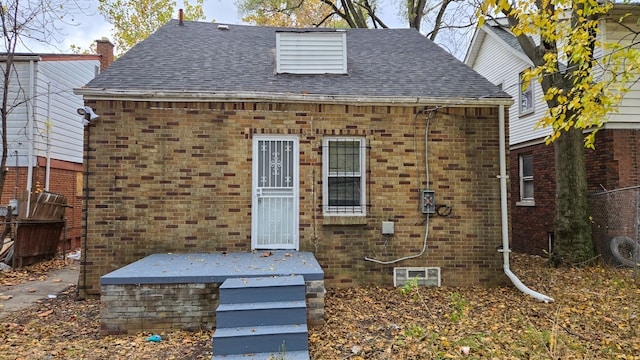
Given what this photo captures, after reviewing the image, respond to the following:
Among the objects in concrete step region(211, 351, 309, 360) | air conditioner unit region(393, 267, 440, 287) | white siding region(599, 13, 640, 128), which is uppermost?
white siding region(599, 13, 640, 128)

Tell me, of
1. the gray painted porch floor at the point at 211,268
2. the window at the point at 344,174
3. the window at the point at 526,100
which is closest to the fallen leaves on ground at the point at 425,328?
the gray painted porch floor at the point at 211,268

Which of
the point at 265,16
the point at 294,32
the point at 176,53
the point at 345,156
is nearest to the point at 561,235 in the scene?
the point at 345,156

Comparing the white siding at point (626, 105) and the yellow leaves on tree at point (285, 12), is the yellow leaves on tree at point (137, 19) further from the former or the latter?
the white siding at point (626, 105)

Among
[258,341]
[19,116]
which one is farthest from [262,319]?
[19,116]

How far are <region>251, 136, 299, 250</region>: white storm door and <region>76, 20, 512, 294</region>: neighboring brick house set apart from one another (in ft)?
0.06

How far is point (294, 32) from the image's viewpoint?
317 inches

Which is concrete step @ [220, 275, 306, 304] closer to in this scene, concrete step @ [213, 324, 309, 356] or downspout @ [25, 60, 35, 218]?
concrete step @ [213, 324, 309, 356]

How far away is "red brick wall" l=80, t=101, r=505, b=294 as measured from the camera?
6.70 m

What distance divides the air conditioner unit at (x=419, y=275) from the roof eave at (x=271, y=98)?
2.95 m

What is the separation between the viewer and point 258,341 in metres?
4.30

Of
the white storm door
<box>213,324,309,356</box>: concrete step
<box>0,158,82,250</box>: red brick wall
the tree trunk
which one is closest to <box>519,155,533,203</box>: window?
the tree trunk

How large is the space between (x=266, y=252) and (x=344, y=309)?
5.74 feet

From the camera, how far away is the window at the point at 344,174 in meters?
7.11

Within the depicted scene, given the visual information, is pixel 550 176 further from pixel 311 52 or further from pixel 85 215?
pixel 85 215
